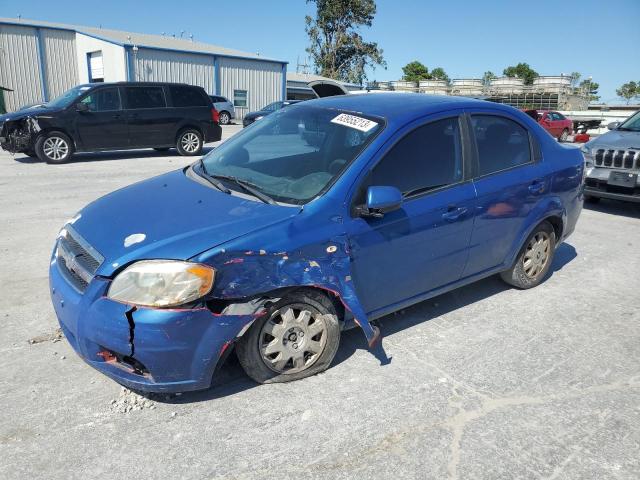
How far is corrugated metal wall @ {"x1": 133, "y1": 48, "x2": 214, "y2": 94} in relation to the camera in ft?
92.2

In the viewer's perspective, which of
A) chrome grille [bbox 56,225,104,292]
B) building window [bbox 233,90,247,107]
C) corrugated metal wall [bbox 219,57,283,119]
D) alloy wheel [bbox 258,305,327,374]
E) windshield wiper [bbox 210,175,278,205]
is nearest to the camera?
chrome grille [bbox 56,225,104,292]

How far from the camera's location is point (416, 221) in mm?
3408

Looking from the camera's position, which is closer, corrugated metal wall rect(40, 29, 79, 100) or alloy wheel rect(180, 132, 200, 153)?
alloy wheel rect(180, 132, 200, 153)

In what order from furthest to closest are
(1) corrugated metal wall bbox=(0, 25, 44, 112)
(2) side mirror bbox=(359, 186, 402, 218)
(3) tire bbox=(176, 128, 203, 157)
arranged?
(1) corrugated metal wall bbox=(0, 25, 44, 112), (3) tire bbox=(176, 128, 203, 157), (2) side mirror bbox=(359, 186, 402, 218)

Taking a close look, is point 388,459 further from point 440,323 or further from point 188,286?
point 440,323

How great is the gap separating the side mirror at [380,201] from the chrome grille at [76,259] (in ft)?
5.08

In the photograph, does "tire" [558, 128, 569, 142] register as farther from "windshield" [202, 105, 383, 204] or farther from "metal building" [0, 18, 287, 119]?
"windshield" [202, 105, 383, 204]

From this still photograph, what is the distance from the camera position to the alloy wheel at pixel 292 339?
115 inches

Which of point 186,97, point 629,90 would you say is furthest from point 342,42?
point 629,90

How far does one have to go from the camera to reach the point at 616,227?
732 centimetres

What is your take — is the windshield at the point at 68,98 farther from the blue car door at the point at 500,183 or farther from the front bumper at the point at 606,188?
the front bumper at the point at 606,188

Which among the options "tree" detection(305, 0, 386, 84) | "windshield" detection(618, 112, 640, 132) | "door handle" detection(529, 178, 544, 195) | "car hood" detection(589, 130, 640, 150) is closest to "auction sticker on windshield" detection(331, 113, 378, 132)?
"door handle" detection(529, 178, 544, 195)

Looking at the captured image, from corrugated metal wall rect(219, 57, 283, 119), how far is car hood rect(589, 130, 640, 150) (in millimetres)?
27511

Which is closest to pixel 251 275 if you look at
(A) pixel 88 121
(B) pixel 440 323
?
(B) pixel 440 323
